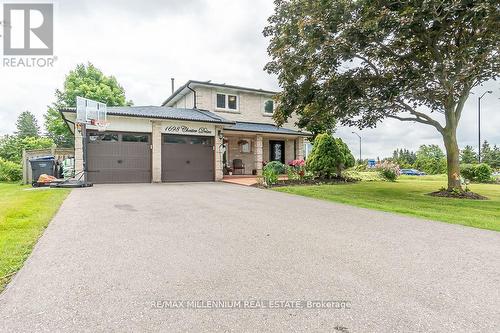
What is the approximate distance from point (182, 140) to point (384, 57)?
1031 centimetres

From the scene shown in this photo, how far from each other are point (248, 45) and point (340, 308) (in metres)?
16.2

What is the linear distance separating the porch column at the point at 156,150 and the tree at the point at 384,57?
6522mm

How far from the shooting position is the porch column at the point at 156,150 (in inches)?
545

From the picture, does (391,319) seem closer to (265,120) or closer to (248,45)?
(248,45)

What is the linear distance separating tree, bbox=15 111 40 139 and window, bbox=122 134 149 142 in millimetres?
77072

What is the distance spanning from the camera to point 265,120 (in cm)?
2084

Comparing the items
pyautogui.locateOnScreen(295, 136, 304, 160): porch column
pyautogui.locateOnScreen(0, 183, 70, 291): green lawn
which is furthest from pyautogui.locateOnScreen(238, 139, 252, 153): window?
pyautogui.locateOnScreen(0, 183, 70, 291): green lawn

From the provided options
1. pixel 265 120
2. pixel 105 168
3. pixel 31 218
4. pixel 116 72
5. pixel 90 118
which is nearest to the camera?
pixel 31 218

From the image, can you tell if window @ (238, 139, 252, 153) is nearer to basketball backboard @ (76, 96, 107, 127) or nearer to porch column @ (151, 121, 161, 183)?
porch column @ (151, 121, 161, 183)

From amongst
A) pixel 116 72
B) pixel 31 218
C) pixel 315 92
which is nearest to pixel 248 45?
pixel 315 92

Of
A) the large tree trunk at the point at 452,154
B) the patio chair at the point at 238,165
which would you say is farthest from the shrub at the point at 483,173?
the patio chair at the point at 238,165

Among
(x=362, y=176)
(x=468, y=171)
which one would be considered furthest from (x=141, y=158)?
(x=468, y=171)

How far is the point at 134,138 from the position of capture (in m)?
13.7

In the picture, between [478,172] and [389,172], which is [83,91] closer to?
[389,172]
